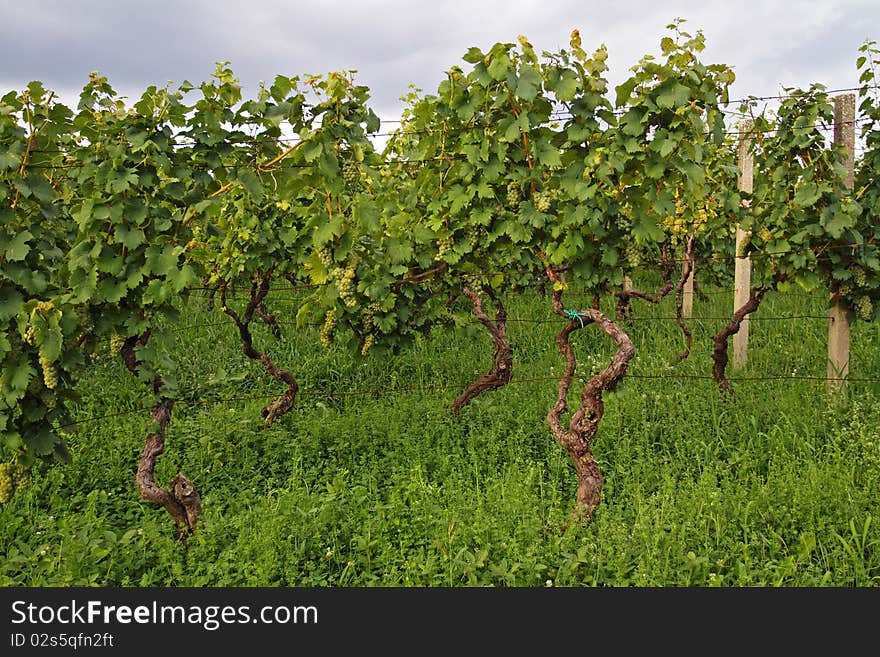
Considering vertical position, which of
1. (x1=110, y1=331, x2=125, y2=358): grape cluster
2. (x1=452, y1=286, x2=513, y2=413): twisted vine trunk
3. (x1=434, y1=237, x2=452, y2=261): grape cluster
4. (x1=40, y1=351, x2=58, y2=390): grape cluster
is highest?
Answer: (x1=434, y1=237, x2=452, y2=261): grape cluster

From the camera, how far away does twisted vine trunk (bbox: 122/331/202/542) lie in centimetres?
404

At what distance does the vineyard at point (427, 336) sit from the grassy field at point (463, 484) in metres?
0.03

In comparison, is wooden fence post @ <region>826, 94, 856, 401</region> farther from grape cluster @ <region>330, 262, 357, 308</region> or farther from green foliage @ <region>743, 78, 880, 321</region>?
grape cluster @ <region>330, 262, 357, 308</region>

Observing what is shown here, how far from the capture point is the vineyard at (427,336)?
3.60 metres

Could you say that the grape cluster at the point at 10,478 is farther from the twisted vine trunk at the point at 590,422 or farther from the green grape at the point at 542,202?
the green grape at the point at 542,202

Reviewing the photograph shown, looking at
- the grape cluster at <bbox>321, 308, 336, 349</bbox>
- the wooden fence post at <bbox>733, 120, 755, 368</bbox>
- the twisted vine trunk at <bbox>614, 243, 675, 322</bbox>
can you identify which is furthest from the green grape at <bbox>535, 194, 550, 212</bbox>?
the wooden fence post at <bbox>733, 120, 755, 368</bbox>

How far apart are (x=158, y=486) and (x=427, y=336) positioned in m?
2.62

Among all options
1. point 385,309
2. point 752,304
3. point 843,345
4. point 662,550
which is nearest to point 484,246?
point 385,309

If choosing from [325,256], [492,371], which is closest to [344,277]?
[325,256]

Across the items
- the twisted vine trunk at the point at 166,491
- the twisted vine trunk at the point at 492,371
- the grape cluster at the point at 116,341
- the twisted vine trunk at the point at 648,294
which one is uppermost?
the twisted vine trunk at the point at 648,294

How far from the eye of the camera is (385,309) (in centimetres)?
529

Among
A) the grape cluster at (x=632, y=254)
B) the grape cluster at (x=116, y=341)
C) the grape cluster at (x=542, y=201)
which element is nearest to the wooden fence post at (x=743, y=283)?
the grape cluster at (x=632, y=254)

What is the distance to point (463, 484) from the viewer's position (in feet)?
14.5

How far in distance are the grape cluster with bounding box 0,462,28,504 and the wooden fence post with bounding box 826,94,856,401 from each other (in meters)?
5.52
